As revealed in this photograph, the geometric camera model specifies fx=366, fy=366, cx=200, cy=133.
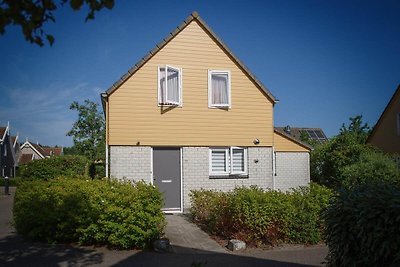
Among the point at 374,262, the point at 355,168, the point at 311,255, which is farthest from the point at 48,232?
the point at 355,168

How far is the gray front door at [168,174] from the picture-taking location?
13844 millimetres

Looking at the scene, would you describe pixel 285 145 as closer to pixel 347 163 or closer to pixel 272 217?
pixel 347 163

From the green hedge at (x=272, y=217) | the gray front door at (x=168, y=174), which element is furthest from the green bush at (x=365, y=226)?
the gray front door at (x=168, y=174)

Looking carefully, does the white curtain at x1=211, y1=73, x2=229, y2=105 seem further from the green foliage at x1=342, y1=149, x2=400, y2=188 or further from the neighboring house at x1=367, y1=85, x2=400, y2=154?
the neighboring house at x1=367, y1=85, x2=400, y2=154

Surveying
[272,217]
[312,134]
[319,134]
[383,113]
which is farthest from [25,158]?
[272,217]

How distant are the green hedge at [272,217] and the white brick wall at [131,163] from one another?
4.87 metres

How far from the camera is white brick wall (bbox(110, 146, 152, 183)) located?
1345 cm

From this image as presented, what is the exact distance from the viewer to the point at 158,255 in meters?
7.73

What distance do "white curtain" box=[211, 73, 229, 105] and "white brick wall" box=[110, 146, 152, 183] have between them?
3.47 metres

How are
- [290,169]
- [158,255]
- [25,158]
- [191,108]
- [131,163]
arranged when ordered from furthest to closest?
[25,158], [290,169], [191,108], [131,163], [158,255]

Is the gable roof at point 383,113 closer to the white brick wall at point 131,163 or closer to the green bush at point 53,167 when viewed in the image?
the white brick wall at point 131,163

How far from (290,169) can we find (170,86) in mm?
7493

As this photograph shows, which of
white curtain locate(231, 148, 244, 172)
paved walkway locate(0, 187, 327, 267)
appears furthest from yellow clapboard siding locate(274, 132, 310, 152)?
paved walkway locate(0, 187, 327, 267)

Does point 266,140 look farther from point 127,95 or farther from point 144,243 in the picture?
point 144,243
